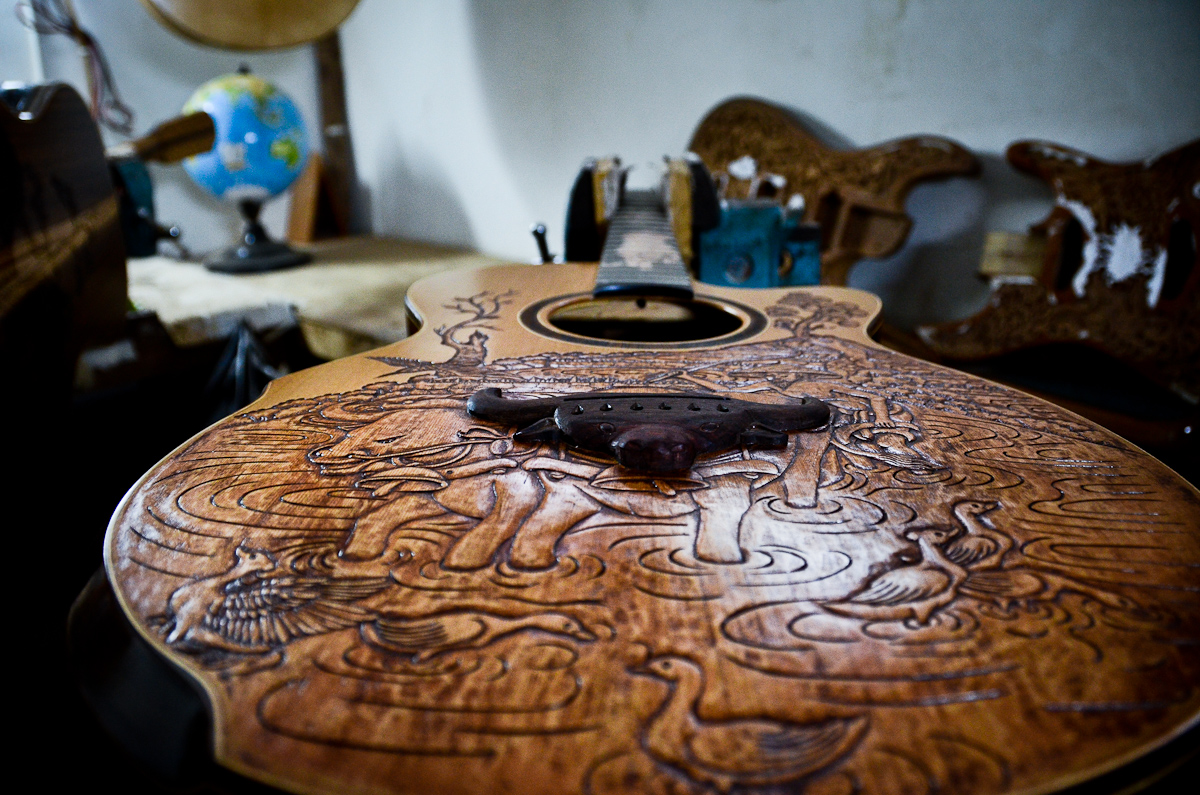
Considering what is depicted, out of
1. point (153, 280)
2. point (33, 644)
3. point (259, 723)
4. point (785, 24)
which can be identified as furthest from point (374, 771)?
point (153, 280)

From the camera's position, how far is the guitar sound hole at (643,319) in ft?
3.80

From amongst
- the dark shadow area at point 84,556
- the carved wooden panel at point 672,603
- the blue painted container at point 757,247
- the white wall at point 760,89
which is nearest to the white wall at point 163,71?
the white wall at point 760,89

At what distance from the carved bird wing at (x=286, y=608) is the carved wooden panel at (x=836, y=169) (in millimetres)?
1687

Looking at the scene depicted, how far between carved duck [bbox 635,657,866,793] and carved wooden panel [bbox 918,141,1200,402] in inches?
58.0

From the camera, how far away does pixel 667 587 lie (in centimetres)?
43

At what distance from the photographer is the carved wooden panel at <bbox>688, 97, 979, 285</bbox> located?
1761mm

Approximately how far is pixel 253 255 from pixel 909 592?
9.33 feet

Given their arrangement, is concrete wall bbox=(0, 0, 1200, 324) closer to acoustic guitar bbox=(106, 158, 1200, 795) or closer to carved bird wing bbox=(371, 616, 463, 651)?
acoustic guitar bbox=(106, 158, 1200, 795)

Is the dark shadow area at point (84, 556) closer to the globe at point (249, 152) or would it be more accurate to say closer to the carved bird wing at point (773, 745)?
the carved bird wing at point (773, 745)

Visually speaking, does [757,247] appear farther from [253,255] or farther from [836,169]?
[253,255]

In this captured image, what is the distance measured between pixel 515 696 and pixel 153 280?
2.71 metres

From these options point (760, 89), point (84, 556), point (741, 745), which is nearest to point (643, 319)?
point (741, 745)

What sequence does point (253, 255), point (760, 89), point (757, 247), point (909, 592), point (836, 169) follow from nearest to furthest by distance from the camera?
1. point (909, 592)
2. point (757, 247)
3. point (836, 169)
4. point (760, 89)
5. point (253, 255)

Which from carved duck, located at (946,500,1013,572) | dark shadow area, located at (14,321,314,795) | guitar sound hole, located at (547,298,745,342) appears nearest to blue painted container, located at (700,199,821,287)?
guitar sound hole, located at (547,298,745,342)
